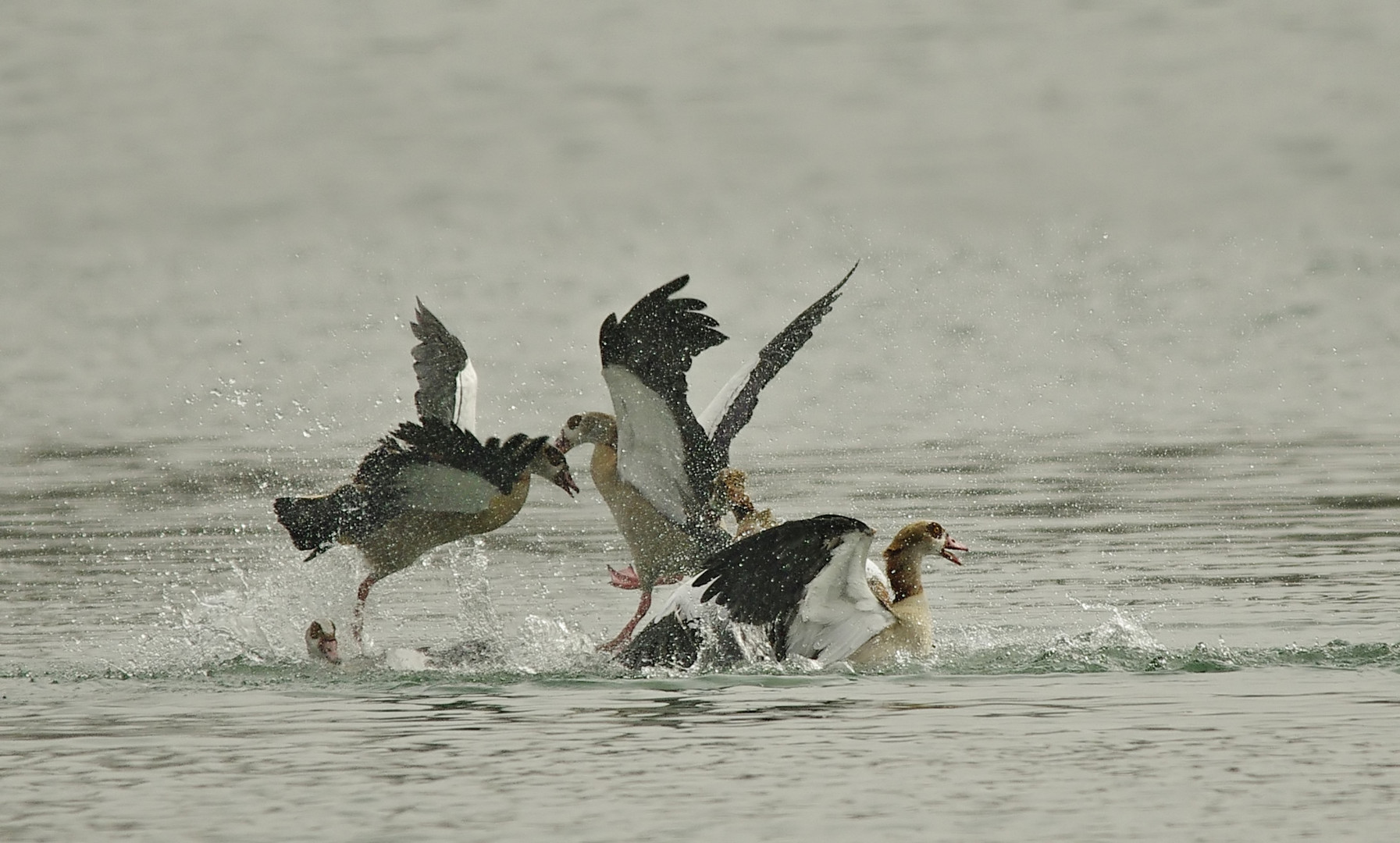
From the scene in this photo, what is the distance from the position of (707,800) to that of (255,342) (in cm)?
2142

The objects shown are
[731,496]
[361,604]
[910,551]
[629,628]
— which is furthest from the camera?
[361,604]

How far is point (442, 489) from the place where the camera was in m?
12.4

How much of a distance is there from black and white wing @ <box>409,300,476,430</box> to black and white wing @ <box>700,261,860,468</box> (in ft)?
4.38

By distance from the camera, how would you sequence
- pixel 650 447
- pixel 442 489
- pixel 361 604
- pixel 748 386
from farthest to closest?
pixel 748 386 → pixel 361 604 → pixel 442 489 → pixel 650 447

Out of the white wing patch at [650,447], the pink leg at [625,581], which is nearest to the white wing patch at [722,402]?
the white wing patch at [650,447]

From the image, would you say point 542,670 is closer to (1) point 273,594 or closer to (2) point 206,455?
(1) point 273,594

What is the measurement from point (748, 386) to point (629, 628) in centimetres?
163

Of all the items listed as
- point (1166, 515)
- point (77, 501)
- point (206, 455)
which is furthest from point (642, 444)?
point (206, 455)

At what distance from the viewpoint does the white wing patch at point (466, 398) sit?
13.1 metres

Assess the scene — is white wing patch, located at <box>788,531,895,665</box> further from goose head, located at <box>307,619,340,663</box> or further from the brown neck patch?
goose head, located at <box>307,619,340,663</box>

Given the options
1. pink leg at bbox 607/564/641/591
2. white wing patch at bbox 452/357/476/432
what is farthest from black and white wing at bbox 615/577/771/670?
white wing patch at bbox 452/357/476/432

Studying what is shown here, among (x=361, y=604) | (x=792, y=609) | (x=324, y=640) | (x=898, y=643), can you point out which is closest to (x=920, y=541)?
(x=898, y=643)

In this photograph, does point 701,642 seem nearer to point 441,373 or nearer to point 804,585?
Result: point 804,585

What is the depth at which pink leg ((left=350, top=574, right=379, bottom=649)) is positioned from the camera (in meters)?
12.4
